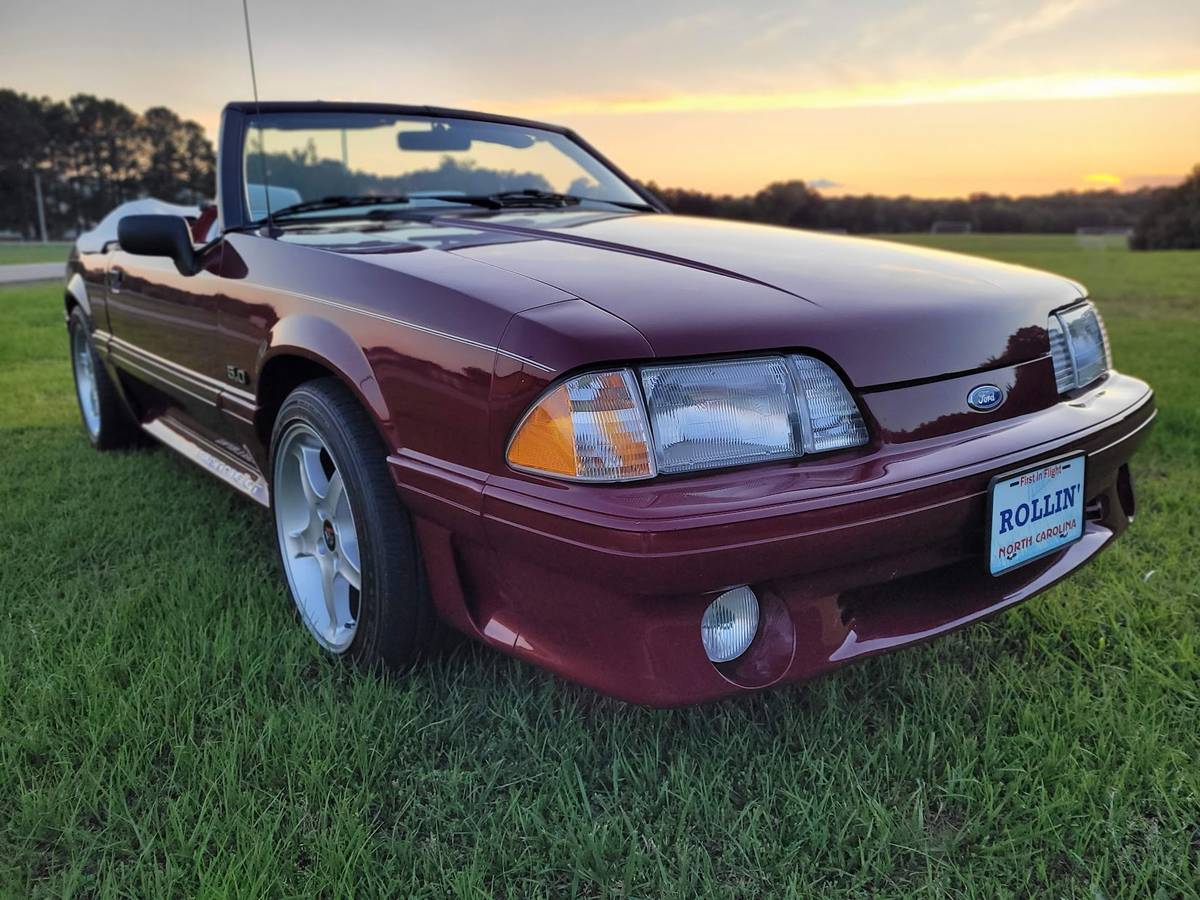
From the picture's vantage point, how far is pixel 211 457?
2803mm

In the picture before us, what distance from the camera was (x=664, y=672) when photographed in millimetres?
1438

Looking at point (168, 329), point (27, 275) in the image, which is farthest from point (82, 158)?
point (168, 329)

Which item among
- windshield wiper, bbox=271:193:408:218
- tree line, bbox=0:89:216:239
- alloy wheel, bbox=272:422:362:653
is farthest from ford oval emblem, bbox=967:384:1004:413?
tree line, bbox=0:89:216:239

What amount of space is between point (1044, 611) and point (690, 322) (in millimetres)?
1370

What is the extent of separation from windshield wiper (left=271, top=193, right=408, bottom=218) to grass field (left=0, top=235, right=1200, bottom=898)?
109 cm

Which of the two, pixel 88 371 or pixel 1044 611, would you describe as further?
pixel 88 371

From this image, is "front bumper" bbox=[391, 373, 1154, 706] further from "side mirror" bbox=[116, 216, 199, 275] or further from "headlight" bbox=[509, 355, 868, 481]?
"side mirror" bbox=[116, 216, 199, 275]

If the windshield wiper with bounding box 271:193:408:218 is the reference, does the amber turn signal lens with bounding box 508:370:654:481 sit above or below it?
below

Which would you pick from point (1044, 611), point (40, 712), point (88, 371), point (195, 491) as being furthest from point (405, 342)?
point (88, 371)

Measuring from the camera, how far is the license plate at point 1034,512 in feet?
5.35

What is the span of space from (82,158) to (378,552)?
76.3 m

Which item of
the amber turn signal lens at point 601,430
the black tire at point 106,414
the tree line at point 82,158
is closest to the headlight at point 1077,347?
the amber turn signal lens at point 601,430

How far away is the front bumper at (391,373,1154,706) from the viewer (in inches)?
54.1

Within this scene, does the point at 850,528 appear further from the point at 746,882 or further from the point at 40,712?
the point at 40,712
